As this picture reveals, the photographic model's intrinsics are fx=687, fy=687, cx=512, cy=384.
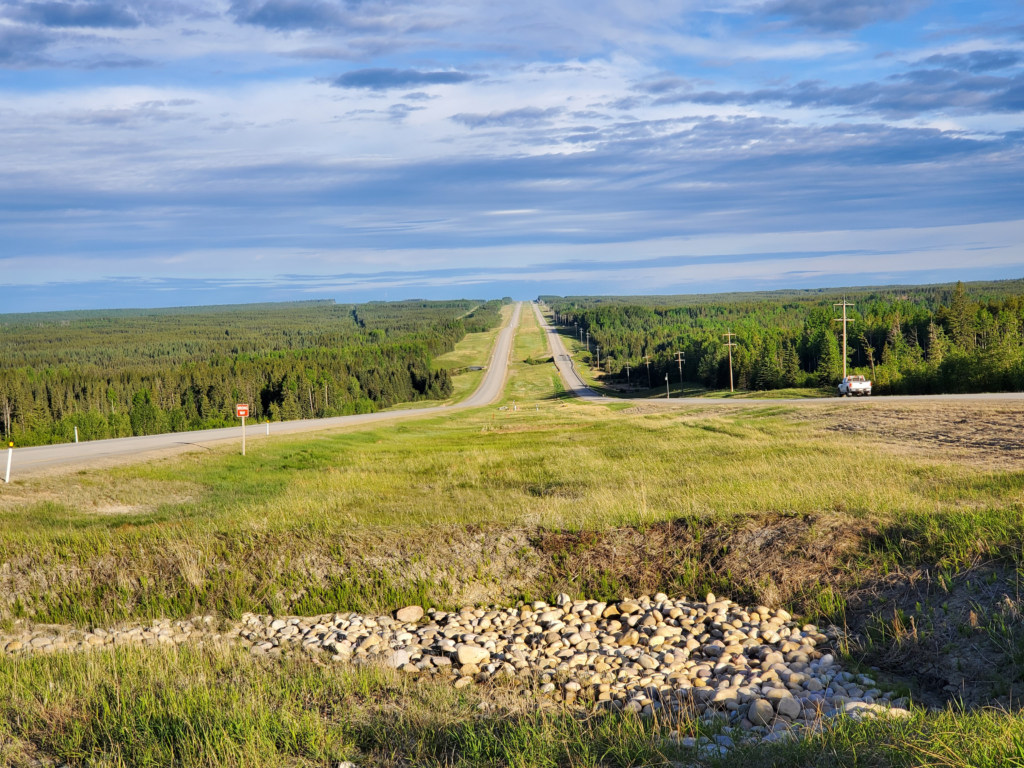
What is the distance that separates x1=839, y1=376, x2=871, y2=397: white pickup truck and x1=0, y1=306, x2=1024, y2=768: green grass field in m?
27.7

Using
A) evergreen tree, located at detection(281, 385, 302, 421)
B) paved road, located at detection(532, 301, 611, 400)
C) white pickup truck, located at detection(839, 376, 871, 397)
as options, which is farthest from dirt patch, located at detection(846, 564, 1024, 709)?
evergreen tree, located at detection(281, 385, 302, 421)

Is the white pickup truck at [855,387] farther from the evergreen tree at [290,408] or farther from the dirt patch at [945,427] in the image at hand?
the evergreen tree at [290,408]

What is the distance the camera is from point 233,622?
12273 millimetres

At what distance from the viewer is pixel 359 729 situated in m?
6.91

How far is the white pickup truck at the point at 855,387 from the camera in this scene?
5366 centimetres

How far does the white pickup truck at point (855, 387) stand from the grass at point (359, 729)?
52086mm

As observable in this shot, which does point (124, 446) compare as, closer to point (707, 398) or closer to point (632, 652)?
point (632, 652)

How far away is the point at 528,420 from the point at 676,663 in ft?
170

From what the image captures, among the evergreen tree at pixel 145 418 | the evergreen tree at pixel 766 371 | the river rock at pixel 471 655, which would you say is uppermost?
the river rock at pixel 471 655

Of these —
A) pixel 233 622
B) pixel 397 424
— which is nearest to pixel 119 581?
pixel 233 622

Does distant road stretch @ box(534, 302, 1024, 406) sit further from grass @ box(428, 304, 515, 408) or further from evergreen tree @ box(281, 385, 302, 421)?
evergreen tree @ box(281, 385, 302, 421)

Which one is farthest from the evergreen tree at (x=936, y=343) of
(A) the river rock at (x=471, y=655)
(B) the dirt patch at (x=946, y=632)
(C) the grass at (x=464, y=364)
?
(A) the river rock at (x=471, y=655)

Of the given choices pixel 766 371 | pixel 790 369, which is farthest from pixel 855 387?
pixel 790 369

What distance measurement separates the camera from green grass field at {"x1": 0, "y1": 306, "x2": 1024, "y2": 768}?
253 inches
